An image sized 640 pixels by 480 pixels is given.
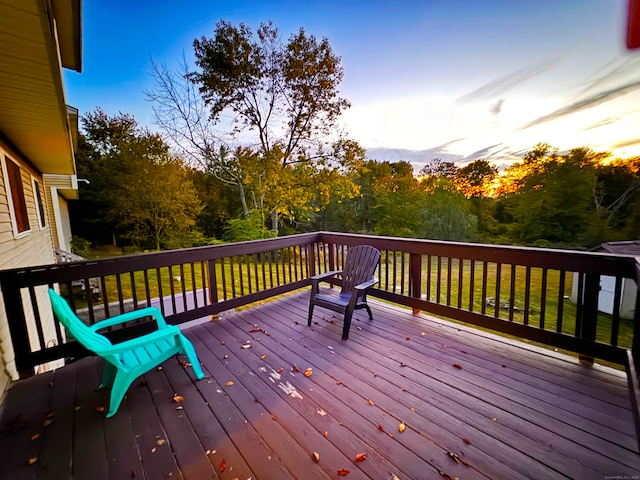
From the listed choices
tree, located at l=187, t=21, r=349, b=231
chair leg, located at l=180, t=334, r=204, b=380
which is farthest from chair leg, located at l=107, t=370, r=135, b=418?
tree, located at l=187, t=21, r=349, b=231

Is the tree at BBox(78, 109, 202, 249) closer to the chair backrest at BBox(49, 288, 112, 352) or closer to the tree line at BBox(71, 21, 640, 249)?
the tree line at BBox(71, 21, 640, 249)

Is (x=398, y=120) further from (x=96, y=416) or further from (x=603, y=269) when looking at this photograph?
(x=96, y=416)

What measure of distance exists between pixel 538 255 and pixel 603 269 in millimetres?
411

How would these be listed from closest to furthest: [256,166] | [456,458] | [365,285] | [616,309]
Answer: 1. [456,458]
2. [616,309]
3. [365,285]
4. [256,166]

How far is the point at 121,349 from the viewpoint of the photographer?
1822 mm

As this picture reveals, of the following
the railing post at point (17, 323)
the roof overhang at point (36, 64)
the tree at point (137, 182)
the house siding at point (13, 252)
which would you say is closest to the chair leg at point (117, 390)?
the house siding at point (13, 252)

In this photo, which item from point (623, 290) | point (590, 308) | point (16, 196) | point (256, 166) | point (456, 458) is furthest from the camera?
point (256, 166)

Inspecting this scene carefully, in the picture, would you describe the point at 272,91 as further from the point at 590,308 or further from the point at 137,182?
the point at 590,308

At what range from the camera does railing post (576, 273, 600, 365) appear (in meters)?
2.20

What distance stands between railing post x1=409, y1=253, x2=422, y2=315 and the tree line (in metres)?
7.68

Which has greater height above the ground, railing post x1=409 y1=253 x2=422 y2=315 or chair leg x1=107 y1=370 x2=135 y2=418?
railing post x1=409 y1=253 x2=422 y2=315

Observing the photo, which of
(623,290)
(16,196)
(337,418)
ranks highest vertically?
(16,196)

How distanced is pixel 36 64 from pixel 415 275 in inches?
153

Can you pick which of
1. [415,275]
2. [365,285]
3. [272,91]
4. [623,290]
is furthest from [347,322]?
[623,290]
